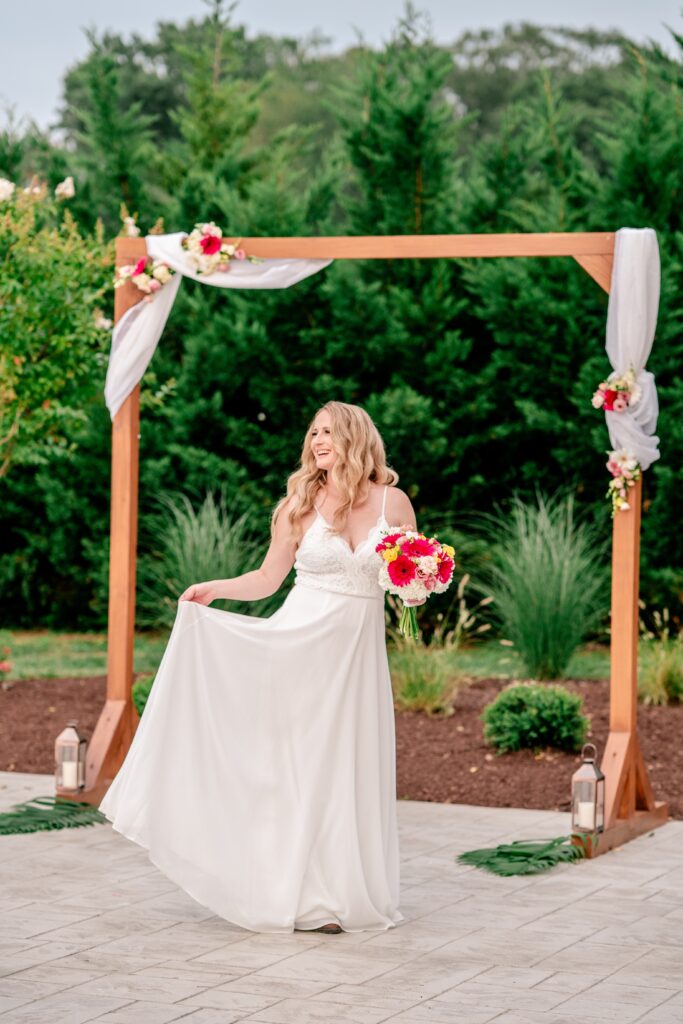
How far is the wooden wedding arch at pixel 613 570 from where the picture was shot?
22.6ft

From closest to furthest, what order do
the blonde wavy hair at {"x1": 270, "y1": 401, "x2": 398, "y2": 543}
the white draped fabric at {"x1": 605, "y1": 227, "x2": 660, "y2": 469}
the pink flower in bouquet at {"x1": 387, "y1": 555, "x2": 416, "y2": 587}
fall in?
the pink flower in bouquet at {"x1": 387, "y1": 555, "x2": 416, "y2": 587} → the blonde wavy hair at {"x1": 270, "y1": 401, "x2": 398, "y2": 543} → the white draped fabric at {"x1": 605, "y1": 227, "x2": 660, "y2": 469}

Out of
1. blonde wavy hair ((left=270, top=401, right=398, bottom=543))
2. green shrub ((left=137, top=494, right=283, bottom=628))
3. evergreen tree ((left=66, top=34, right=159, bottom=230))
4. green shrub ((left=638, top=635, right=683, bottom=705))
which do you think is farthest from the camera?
evergreen tree ((left=66, top=34, right=159, bottom=230))

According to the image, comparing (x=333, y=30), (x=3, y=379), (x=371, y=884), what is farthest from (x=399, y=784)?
(x=333, y=30)

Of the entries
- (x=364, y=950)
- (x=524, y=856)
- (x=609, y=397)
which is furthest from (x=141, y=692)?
(x=364, y=950)

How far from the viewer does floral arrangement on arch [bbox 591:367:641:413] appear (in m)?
6.83

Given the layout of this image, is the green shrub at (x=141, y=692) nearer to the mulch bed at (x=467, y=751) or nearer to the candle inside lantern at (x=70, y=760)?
the mulch bed at (x=467, y=751)

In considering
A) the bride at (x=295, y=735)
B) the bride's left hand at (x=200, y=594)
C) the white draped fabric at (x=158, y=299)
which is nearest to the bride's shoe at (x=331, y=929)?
the bride at (x=295, y=735)

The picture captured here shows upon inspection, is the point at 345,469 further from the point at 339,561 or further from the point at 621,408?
the point at 621,408

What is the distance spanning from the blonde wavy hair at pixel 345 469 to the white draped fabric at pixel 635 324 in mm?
1695

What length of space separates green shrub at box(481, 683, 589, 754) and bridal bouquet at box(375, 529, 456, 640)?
10.3ft

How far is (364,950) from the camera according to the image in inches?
198

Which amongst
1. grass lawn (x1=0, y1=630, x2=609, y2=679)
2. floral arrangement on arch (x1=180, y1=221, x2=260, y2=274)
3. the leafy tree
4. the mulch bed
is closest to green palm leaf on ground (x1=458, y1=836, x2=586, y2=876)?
the mulch bed

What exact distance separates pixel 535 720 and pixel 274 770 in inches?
127

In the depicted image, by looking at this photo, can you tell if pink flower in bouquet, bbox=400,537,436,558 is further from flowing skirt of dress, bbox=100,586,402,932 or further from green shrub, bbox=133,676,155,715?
green shrub, bbox=133,676,155,715
